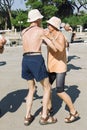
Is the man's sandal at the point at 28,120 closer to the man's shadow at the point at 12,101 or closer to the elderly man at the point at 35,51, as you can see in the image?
the elderly man at the point at 35,51

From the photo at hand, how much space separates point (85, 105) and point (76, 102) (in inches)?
11.3

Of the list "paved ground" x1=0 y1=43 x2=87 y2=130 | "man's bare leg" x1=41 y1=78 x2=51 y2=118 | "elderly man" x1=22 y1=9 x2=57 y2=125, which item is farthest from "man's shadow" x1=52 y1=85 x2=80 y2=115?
"elderly man" x1=22 y1=9 x2=57 y2=125

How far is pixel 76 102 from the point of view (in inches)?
323

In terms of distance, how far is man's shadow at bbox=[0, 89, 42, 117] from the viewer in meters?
7.70

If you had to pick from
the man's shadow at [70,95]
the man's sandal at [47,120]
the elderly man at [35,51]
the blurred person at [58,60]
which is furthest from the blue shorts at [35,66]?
the man's shadow at [70,95]

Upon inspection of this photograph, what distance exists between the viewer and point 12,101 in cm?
833

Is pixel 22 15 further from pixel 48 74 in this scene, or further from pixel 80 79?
pixel 48 74

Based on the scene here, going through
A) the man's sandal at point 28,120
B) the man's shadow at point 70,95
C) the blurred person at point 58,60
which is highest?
the blurred person at point 58,60

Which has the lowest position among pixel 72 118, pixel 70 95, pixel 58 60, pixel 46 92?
pixel 70 95

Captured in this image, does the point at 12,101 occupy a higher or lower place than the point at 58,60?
lower

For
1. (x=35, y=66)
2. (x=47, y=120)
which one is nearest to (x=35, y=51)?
(x=35, y=66)

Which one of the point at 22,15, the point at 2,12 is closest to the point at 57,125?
the point at 22,15

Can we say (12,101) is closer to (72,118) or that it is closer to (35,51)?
(72,118)

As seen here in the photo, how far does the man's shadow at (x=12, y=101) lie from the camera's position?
7699mm
